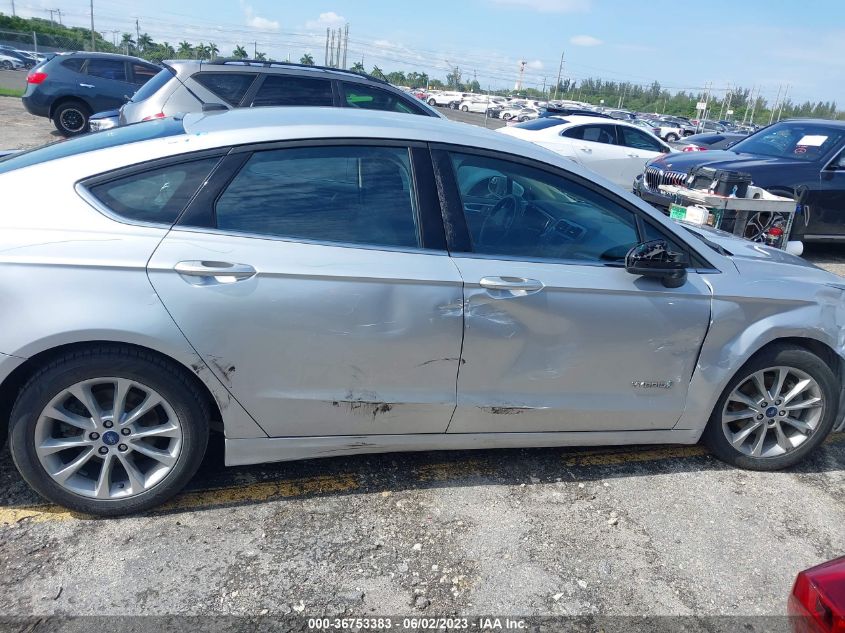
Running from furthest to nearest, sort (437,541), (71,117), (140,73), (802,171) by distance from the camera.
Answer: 1. (140,73)
2. (71,117)
3. (802,171)
4. (437,541)

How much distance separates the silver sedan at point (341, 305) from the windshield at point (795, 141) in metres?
5.81

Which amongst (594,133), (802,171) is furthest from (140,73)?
(802,171)

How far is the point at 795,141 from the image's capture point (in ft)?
27.9

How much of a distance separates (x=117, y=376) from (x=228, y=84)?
578 centimetres

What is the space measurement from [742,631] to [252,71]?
717 cm

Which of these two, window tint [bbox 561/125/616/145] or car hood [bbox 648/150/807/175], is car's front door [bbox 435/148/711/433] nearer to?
car hood [bbox 648/150/807/175]

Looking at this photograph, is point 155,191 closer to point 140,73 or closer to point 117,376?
point 117,376

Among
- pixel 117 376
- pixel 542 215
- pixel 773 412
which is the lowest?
pixel 773 412

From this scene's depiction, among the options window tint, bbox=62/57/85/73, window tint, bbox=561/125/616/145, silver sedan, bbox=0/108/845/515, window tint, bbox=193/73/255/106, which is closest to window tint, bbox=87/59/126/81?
window tint, bbox=62/57/85/73

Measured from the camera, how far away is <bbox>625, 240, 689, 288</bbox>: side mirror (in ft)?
10.1

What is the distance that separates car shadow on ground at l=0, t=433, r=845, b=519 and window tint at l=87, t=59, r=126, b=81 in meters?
12.8

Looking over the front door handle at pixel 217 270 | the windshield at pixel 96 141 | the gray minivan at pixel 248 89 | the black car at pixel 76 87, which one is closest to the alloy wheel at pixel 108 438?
the front door handle at pixel 217 270

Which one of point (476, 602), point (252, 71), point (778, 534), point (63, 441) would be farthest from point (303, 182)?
point (252, 71)

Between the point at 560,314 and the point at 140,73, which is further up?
the point at 140,73
